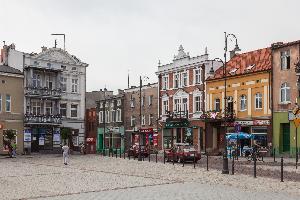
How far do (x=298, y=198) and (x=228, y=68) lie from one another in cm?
3718

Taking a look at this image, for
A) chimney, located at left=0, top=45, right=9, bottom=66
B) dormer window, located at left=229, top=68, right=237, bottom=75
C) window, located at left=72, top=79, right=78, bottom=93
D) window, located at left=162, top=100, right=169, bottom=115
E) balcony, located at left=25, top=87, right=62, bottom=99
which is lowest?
window, located at left=162, top=100, right=169, bottom=115

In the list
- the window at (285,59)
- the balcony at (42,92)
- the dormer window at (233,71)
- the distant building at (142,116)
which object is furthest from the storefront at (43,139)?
the window at (285,59)

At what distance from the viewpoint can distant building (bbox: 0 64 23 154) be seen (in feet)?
166

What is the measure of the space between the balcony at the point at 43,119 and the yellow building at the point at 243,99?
16.8m

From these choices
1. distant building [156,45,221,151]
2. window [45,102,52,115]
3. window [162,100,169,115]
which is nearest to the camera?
distant building [156,45,221,151]

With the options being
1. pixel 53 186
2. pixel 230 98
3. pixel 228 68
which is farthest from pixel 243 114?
pixel 53 186

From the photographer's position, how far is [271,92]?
147 feet

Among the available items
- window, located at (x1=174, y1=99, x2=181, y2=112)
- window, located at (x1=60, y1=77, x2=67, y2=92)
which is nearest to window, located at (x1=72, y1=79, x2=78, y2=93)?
window, located at (x1=60, y1=77, x2=67, y2=92)

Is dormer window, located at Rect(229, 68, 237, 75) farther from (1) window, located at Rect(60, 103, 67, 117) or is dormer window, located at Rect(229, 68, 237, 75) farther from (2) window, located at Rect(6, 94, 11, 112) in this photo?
(2) window, located at Rect(6, 94, 11, 112)

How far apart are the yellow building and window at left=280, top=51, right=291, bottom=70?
1379 mm

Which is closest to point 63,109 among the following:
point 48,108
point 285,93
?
point 48,108

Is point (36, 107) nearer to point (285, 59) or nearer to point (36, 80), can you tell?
point (36, 80)

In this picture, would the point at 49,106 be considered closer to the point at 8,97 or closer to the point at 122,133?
the point at 8,97

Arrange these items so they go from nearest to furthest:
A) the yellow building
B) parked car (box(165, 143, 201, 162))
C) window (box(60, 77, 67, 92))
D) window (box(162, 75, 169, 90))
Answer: parked car (box(165, 143, 201, 162)), the yellow building, window (box(60, 77, 67, 92)), window (box(162, 75, 169, 90))
